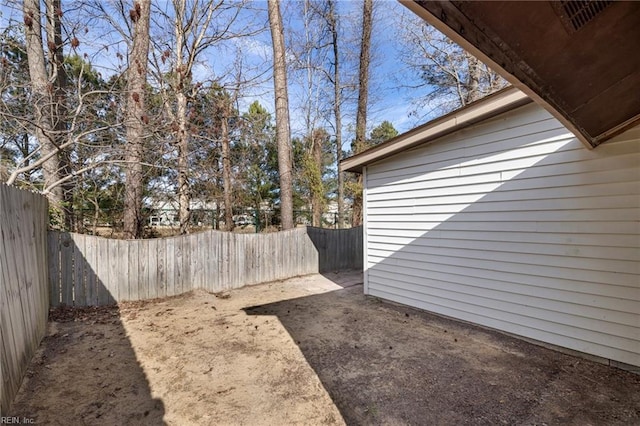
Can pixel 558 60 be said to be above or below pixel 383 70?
below

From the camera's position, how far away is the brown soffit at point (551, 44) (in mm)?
1062

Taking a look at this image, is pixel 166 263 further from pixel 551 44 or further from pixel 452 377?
pixel 551 44

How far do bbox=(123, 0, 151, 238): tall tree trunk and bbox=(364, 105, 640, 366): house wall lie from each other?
431 cm

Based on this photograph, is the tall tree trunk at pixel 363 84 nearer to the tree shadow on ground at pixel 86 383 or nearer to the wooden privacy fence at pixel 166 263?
the wooden privacy fence at pixel 166 263

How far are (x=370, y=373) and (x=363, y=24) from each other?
38.4 feet

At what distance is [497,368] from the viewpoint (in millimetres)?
2871

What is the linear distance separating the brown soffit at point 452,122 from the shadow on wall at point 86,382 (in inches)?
169

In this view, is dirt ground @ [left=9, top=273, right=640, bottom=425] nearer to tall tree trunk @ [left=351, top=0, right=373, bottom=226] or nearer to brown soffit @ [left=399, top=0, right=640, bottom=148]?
brown soffit @ [left=399, top=0, right=640, bottom=148]

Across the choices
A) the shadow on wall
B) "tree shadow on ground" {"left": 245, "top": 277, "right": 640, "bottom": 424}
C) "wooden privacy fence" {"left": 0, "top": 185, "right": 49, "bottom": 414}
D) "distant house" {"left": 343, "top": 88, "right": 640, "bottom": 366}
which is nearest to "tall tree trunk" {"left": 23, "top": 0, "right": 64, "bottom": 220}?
"wooden privacy fence" {"left": 0, "top": 185, "right": 49, "bottom": 414}

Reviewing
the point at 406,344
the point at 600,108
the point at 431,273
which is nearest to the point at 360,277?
the point at 431,273

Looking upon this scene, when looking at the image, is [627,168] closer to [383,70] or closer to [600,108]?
[600,108]

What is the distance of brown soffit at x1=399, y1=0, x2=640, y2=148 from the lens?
3.49 feet

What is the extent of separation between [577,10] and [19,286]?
13.7 ft

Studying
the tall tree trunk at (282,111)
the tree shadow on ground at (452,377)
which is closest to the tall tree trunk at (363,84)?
the tall tree trunk at (282,111)
